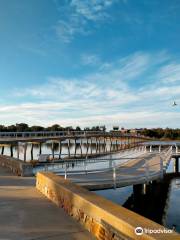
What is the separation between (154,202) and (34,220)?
1476 cm

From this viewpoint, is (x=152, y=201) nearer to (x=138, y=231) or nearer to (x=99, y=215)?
(x=99, y=215)

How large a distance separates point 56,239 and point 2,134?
147ft

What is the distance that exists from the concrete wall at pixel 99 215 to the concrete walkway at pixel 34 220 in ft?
0.59

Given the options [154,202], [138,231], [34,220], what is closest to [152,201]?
[154,202]

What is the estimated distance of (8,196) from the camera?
10117 mm

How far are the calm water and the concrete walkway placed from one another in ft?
26.7

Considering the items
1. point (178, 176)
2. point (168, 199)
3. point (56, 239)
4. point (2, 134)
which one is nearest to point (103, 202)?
point (56, 239)

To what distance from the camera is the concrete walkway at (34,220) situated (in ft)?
20.6

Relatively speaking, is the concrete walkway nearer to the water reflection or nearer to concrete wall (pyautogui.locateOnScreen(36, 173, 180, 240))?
concrete wall (pyautogui.locateOnScreen(36, 173, 180, 240))

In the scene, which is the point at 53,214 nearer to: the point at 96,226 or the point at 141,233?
the point at 96,226

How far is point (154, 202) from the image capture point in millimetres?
20891

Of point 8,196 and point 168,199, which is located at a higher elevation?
point 8,196

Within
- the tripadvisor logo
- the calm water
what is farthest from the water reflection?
the tripadvisor logo

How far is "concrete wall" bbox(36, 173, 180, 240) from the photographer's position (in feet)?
17.3
